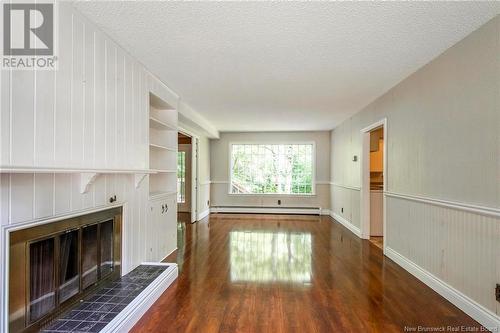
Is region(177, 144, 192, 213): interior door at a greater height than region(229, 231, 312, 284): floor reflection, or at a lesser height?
greater

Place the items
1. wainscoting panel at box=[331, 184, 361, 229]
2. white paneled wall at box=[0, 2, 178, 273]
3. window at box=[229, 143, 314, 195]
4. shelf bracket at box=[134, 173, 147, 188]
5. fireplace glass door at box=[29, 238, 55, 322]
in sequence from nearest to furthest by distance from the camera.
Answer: white paneled wall at box=[0, 2, 178, 273] < fireplace glass door at box=[29, 238, 55, 322] < shelf bracket at box=[134, 173, 147, 188] < wainscoting panel at box=[331, 184, 361, 229] < window at box=[229, 143, 314, 195]

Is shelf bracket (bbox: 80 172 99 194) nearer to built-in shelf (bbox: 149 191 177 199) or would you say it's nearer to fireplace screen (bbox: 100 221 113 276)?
fireplace screen (bbox: 100 221 113 276)

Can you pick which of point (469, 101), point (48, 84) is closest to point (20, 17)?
point (48, 84)

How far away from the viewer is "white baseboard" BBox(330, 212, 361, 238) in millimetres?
5202

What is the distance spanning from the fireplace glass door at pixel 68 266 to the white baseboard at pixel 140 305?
0.44 meters

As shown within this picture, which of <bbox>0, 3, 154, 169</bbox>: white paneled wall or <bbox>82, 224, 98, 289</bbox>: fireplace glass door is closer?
<bbox>0, 3, 154, 169</bbox>: white paneled wall

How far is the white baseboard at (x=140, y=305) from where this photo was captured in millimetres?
1904

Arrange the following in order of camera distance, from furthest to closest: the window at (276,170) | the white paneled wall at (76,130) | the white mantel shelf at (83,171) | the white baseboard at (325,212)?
the window at (276,170) → the white baseboard at (325,212) → the white paneled wall at (76,130) → the white mantel shelf at (83,171)

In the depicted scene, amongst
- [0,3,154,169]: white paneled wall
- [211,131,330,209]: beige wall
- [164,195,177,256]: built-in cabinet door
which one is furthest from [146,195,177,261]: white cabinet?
[211,131,330,209]: beige wall

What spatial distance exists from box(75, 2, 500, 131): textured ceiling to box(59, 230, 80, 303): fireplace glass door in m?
1.76

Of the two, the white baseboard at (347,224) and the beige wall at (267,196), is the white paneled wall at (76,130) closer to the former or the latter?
the white baseboard at (347,224)

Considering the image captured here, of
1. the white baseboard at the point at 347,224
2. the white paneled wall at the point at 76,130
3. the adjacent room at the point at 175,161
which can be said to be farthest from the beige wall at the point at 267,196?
the white paneled wall at the point at 76,130

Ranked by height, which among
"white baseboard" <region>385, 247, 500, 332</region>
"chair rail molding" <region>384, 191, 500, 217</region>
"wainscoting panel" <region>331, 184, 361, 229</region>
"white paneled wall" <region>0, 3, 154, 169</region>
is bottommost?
"white baseboard" <region>385, 247, 500, 332</region>

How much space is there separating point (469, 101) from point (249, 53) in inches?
80.4
